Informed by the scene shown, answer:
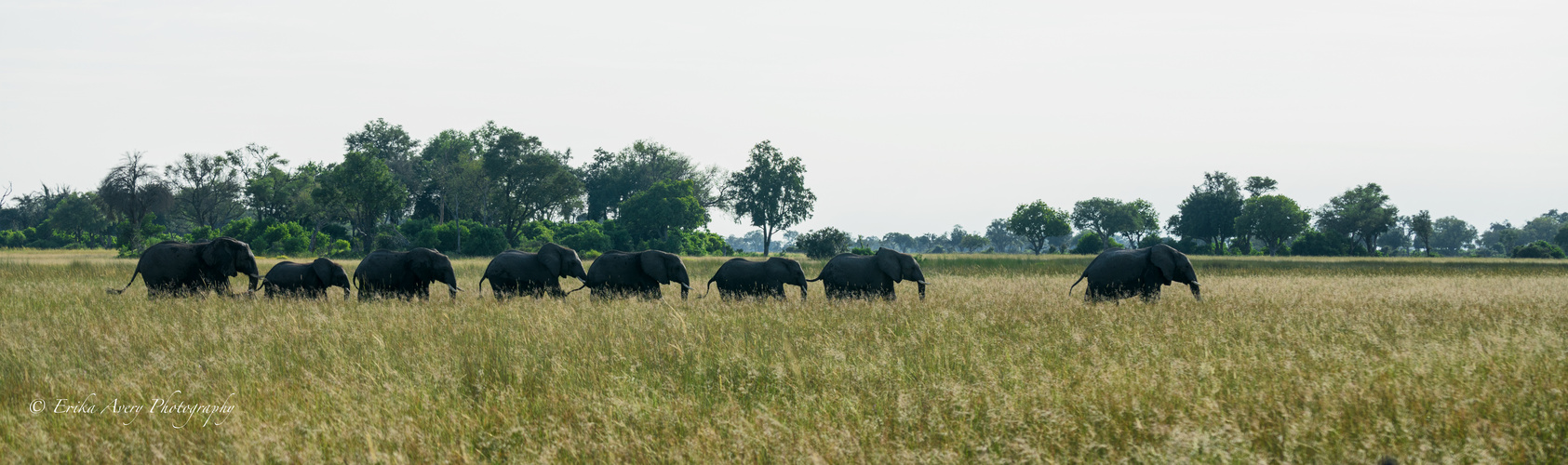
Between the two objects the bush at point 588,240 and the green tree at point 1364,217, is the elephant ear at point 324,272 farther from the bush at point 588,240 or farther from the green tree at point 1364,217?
the green tree at point 1364,217

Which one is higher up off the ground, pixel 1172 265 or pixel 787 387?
pixel 1172 265

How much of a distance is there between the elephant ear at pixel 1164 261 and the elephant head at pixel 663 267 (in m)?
7.80

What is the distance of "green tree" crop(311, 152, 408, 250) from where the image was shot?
171 ft

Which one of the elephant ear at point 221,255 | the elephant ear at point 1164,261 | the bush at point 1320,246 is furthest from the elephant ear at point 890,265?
the bush at point 1320,246

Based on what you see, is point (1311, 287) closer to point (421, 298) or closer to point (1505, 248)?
point (421, 298)

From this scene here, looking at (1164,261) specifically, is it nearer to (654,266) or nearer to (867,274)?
(867,274)

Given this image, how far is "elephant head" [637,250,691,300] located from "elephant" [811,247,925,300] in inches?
96.4

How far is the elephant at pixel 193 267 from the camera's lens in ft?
45.1

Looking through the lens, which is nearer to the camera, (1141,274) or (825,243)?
(1141,274)

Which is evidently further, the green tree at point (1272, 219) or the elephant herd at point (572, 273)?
the green tree at point (1272, 219)

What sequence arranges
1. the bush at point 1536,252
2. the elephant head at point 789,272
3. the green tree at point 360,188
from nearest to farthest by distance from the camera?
the elephant head at point 789,272 → the green tree at point 360,188 → the bush at point 1536,252

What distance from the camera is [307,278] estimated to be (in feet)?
45.7

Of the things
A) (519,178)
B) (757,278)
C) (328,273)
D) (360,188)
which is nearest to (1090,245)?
(519,178)

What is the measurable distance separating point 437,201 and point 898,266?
222ft
